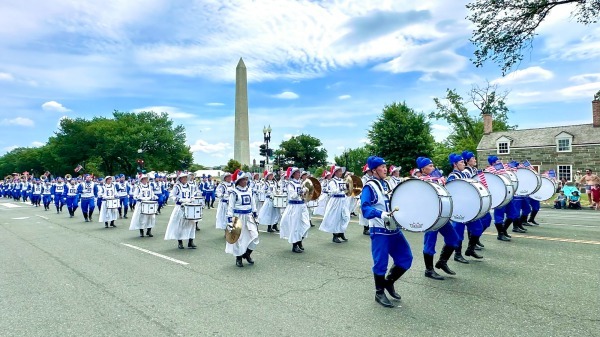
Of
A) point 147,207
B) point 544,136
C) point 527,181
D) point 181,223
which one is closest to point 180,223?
point 181,223

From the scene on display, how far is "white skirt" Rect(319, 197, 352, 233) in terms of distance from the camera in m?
11.1

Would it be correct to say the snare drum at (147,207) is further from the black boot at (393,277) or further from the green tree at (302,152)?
the green tree at (302,152)

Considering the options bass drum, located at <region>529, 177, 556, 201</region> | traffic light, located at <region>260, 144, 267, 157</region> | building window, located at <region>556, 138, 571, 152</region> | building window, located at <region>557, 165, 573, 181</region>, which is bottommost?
bass drum, located at <region>529, 177, 556, 201</region>

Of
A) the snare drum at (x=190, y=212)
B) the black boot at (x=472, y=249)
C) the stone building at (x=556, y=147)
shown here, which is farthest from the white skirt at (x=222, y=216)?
the stone building at (x=556, y=147)

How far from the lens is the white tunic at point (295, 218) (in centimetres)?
991

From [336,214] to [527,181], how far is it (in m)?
5.02

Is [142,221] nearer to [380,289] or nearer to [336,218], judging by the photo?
[336,218]

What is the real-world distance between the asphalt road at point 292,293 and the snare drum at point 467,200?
3.50ft

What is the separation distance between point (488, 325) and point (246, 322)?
2.91m

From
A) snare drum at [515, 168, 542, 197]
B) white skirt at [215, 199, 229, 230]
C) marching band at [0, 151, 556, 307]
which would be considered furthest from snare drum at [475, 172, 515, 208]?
white skirt at [215, 199, 229, 230]

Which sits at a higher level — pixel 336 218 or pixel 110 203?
pixel 110 203

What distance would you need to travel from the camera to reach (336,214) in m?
11.1

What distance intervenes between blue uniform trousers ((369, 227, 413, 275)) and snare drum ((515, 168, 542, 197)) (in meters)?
6.39

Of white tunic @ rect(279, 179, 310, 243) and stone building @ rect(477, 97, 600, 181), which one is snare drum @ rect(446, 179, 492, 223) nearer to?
white tunic @ rect(279, 179, 310, 243)
